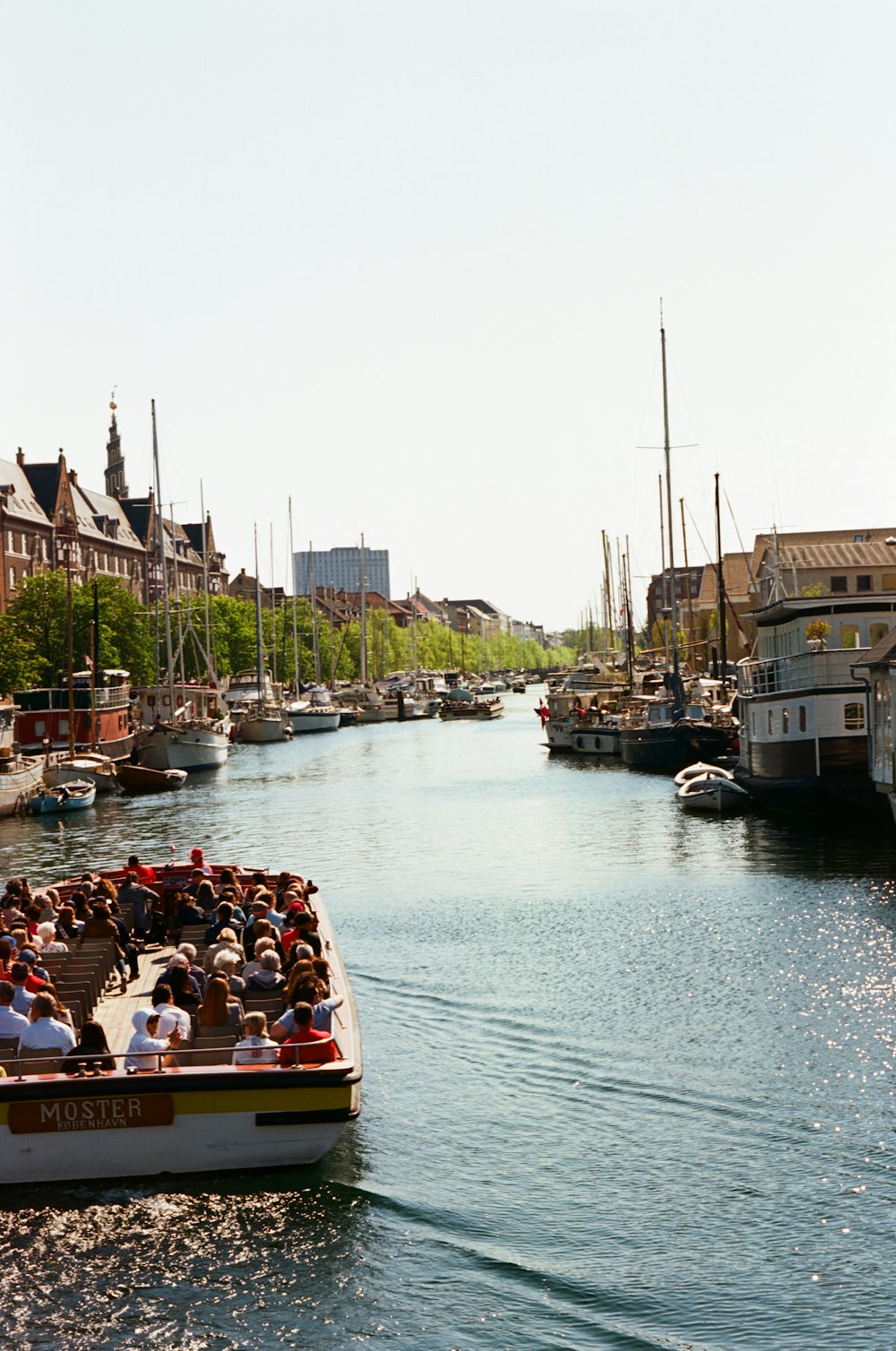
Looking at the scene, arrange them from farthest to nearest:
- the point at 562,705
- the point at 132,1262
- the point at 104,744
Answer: the point at 562,705 < the point at 104,744 < the point at 132,1262

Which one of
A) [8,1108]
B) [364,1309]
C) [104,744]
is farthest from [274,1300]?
[104,744]

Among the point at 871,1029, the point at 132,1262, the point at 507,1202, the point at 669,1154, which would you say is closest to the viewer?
the point at 132,1262

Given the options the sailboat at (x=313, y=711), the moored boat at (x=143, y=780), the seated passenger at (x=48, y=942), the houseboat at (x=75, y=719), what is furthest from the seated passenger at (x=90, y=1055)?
the sailboat at (x=313, y=711)

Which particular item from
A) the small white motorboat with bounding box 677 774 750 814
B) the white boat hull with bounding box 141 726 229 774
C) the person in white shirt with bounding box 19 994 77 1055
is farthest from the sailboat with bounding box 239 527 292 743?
the person in white shirt with bounding box 19 994 77 1055

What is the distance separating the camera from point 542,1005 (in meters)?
27.0

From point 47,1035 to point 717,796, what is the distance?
44.0 m

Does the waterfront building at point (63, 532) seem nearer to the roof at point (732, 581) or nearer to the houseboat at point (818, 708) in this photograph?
the roof at point (732, 581)

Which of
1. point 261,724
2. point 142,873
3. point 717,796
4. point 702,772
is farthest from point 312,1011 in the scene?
point 261,724

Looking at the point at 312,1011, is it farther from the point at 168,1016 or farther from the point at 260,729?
the point at 260,729

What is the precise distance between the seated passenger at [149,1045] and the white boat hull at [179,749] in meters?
69.1

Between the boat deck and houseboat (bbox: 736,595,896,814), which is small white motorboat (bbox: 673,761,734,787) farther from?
the boat deck

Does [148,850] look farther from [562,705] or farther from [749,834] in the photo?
[562,705]

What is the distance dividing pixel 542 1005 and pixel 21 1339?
14.1 meters

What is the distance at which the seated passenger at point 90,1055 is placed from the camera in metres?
16.7
